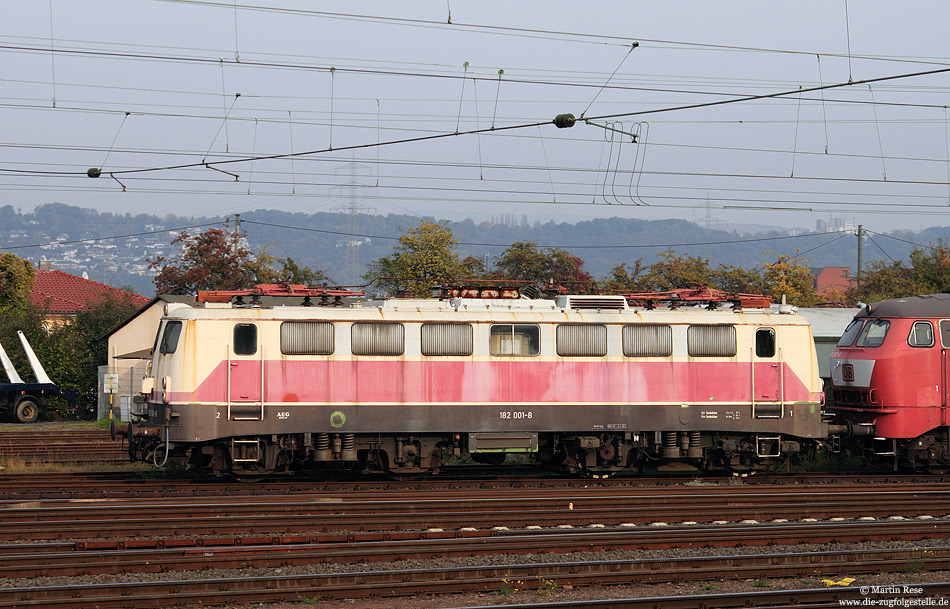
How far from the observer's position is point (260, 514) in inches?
581

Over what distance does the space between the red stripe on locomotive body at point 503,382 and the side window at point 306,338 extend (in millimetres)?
244

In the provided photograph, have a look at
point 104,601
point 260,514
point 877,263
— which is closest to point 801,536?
→ point 260,514

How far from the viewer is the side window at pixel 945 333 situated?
20266 mm

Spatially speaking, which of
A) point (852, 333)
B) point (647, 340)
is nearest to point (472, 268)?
point (852, 333)

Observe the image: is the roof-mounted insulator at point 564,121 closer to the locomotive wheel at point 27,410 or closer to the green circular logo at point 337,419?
the green circular logo at point 337,419

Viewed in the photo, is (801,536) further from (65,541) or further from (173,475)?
(173,475)

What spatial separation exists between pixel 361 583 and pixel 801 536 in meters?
6.62

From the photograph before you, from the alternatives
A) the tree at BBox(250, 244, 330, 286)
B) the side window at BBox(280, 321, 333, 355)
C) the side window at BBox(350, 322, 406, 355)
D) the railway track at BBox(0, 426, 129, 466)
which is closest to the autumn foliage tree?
the side window at BBox(350, 322, 406, 355)

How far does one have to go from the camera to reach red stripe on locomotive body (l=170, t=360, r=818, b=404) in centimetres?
1792

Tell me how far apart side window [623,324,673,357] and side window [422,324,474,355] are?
3341 mm

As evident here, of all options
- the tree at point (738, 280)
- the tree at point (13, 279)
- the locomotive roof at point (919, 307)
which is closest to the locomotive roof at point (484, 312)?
the locomotive roof at point (919, 307)

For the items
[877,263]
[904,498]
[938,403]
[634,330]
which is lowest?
[904,498]

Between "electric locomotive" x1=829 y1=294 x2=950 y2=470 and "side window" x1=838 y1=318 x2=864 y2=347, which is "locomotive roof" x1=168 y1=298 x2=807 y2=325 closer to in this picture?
"electric locomotive" x1=829 y1=294 x2=950 y2=470

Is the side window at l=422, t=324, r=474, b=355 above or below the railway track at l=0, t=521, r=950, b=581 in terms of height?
above
